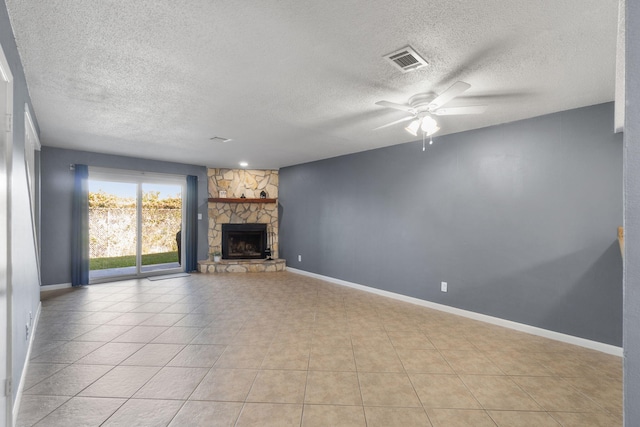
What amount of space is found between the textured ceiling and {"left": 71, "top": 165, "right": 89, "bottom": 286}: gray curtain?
74.2 inches

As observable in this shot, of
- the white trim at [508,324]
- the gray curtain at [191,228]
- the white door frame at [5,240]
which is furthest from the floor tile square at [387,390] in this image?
the gray curtain at [191,228]

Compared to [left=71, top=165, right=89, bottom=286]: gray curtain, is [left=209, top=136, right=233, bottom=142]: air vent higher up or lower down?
higher up

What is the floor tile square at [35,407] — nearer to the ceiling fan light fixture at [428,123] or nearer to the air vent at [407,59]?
the air vent at [407,59]

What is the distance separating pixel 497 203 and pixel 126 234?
23.6ft

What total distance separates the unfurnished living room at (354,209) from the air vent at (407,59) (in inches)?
1.0

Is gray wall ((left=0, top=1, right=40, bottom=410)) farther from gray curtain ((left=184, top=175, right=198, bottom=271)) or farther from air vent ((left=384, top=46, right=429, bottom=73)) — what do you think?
gray curtain ((left=184, top=175, right=198, bottom=271))

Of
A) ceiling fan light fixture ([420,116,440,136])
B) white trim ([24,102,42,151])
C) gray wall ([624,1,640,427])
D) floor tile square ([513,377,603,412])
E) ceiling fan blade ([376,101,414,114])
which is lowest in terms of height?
floor tile square ([513,377,603,412])

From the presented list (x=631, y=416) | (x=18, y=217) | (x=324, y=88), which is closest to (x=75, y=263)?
(x=18, y=217)

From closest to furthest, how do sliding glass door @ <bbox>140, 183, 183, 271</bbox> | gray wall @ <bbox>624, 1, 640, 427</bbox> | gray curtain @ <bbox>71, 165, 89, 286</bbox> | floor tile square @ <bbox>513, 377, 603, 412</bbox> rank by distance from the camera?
gray wall @ <bbox>624, 1, 640, 427</bbox>
floor tile square @ <bbox>513, 377, 603, 412</bbox>
gray curtain @ <bbox>71, 165, 89, 286</bbox>
sliding glass door @ <bbox>140, 183, 183, 271</bbox>

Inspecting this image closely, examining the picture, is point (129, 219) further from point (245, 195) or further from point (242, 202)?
A: point (245, 195)

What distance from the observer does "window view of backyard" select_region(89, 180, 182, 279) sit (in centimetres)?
593

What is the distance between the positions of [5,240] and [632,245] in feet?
9.31

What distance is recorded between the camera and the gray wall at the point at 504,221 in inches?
118

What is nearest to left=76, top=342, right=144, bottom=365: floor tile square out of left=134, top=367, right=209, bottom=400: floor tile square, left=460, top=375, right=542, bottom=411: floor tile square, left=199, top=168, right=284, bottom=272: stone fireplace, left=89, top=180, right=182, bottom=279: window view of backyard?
left=134, top=367, right=209, bottom=400: floor tile square
